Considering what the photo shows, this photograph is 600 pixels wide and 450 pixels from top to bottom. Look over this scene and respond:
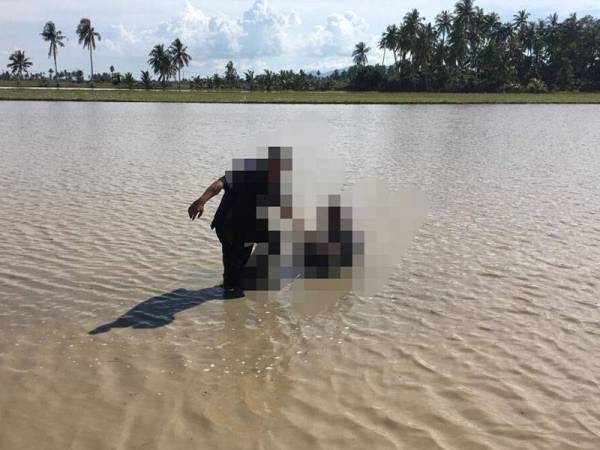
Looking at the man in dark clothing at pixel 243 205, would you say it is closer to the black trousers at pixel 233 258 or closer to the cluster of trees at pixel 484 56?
the black trousers at pixel 233 258

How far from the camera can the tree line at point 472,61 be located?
310 feet

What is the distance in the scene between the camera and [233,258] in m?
6.61

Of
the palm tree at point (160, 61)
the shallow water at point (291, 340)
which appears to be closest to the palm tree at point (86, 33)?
the palm tree at point (160, 61)

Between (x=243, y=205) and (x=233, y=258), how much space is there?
60 cm

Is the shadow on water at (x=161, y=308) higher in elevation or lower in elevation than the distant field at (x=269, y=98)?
lower

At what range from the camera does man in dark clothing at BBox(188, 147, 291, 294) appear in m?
6.30

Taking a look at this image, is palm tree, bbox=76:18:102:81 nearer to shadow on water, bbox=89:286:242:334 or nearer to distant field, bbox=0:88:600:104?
distant field, bbox=0:88:600:104

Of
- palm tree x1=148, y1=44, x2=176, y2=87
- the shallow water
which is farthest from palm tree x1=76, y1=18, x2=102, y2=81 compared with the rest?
the shallow water

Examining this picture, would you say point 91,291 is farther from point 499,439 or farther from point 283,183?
point 499,439

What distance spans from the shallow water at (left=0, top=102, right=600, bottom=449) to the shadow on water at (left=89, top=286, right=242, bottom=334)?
27 millimetres

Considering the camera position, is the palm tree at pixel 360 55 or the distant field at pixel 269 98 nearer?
the distant field at pixel 269 98

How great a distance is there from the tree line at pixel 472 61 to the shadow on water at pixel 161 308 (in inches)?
3588

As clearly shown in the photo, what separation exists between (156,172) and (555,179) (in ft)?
31.2

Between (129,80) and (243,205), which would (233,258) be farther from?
(129,80)
